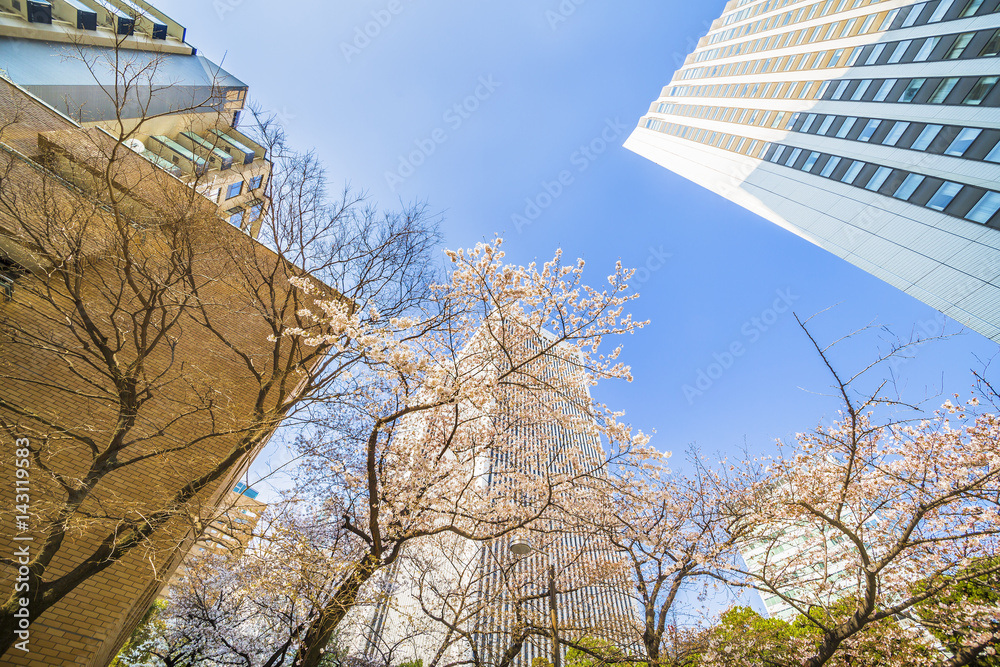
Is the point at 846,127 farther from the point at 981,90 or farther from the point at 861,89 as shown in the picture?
the point at 981,90

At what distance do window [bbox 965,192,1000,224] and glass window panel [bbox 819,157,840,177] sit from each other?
9.49m

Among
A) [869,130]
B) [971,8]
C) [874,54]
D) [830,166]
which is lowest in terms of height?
[971,8]

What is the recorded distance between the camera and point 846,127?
27.0 meters

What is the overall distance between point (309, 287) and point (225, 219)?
7.05m

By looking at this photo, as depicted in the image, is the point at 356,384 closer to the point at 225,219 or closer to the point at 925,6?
the point at 225,219

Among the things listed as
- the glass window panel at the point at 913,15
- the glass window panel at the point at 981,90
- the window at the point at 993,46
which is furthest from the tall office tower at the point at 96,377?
the glass window panel at the point at 913,15

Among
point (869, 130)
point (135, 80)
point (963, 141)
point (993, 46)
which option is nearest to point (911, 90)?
point (869, 130)

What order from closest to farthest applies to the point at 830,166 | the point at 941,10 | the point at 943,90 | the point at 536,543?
the point at 536,543 < the point at 943,90 < the point at 941,10 < the point at 830,166

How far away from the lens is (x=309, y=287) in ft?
27.1

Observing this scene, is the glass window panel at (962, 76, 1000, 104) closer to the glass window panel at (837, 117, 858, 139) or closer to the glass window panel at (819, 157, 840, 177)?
the glass window panel at (837, 117, 858, 139)

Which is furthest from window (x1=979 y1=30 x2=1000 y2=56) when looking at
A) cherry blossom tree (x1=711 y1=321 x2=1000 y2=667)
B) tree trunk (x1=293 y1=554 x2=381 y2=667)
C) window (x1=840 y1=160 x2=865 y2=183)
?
tree trunk (x1=293 y1=554 x2=381 y2=667)

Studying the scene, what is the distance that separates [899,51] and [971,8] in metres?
3.77

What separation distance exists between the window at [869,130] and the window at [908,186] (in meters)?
4.54

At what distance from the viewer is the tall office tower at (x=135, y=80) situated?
1830 cm
